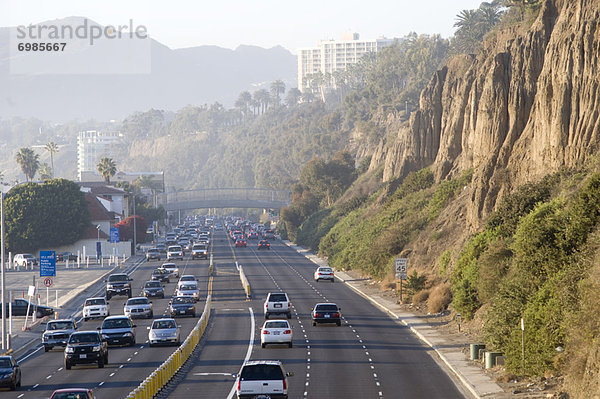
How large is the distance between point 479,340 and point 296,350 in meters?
8.87

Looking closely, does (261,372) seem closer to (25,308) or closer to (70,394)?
(70,394)

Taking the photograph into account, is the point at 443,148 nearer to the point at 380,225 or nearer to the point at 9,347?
the point at 380,225

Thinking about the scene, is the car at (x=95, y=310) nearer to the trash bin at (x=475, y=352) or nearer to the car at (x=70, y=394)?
the trash bin at (x=475, y=352)

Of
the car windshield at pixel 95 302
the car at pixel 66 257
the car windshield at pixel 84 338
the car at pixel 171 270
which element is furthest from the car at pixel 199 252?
the car windshield at pixel 84 338

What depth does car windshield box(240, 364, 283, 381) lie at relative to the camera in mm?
26969

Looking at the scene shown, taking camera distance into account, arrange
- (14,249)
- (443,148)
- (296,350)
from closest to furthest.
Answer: (296,350), (443,148), (14,249)

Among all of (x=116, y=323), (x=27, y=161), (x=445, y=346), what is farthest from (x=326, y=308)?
(x=27, y=161)

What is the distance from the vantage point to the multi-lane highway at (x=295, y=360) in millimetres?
31719

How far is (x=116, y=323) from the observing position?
4509 cm

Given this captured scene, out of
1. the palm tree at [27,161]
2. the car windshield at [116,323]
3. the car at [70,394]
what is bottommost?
the car windshield at [116,323]

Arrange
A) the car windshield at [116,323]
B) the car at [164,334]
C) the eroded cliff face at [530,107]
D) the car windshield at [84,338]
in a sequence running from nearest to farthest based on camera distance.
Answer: the car windshield at [84,338]
the car at [164,334]
the car windshield at [116,323]
the eroded cliff face at [530,107]

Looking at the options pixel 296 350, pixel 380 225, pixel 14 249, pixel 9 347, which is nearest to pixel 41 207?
pixel 14 249

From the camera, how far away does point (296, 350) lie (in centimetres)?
4172

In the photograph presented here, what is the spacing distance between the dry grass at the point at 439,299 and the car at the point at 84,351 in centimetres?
2509
